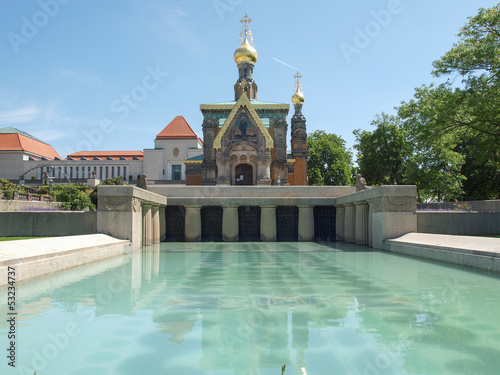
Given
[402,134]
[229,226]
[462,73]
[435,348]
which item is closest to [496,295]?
[435,348]

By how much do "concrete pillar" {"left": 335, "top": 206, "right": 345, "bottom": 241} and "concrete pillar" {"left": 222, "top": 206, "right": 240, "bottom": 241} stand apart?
6.21m

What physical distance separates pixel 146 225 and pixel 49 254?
33.2 ft

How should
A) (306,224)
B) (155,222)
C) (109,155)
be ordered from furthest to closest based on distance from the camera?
(109,155)
(306,224)
(155,222)

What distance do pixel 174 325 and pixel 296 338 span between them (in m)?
1.90

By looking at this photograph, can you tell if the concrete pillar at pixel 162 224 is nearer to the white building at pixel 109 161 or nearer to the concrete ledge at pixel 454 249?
the concrete ledge at pixel 454 249

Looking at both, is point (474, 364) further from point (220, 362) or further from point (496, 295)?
point (496, 295)

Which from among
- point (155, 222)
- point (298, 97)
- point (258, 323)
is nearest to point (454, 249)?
point (258, 323)

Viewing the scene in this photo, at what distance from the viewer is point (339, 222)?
86.0 feet

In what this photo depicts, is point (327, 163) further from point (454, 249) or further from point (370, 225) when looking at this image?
point (454, 249)

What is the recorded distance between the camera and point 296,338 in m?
5.84

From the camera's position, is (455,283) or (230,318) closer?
(230,318)

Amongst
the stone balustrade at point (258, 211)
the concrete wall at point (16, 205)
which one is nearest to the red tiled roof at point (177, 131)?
the concrete wall at point (16, 205)

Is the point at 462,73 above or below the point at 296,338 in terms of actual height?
above

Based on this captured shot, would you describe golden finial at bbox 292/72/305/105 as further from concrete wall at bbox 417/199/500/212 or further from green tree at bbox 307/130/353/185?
concrete wall at bbox 417/199/500/212
